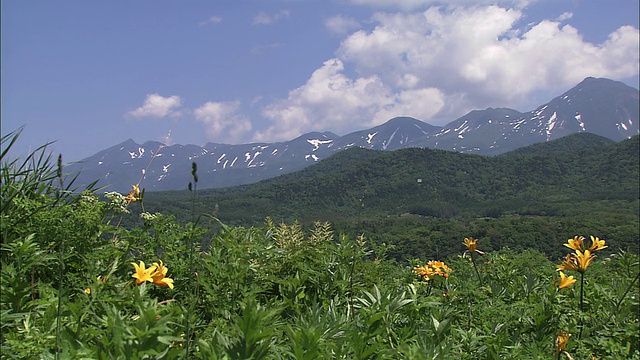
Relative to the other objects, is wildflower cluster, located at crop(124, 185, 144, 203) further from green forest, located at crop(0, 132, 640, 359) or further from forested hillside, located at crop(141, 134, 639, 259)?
forested hillside, located at crop(141, 134, 639, 259)

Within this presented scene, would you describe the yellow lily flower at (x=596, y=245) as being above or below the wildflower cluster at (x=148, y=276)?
below

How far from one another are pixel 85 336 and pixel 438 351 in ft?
3.84

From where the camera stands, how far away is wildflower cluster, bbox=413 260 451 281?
2867 millimetres

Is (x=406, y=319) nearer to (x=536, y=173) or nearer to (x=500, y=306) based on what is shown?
(x=500, y=306)

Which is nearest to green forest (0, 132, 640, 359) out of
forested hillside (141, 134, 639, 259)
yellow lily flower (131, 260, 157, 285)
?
yellow lily flower (131, 260, 157, 285)

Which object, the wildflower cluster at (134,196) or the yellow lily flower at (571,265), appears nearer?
the yellow lily flower at (571,265)

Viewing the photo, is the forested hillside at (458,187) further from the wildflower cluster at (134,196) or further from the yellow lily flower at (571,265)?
the yellow lily flower at (571,265)

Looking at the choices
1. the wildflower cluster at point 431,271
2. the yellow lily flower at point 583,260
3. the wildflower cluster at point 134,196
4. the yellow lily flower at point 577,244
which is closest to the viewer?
the yellow lily flower at point 583,260

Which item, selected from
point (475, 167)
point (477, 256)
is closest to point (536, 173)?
point (475, 167)

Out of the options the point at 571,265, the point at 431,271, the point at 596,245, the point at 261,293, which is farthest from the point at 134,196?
the point at 596,245

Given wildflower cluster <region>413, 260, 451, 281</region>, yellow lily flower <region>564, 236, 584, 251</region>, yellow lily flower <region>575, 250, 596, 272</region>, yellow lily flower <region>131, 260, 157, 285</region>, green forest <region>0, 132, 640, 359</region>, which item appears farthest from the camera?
wildflower cluster <region>413, 260, 451, 281</region>

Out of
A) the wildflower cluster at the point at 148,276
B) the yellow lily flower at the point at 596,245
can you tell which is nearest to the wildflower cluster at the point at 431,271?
the yellow lily flower at the point at 596,245

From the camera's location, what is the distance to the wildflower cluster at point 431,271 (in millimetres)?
2867

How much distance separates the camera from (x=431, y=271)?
2.89 meters
